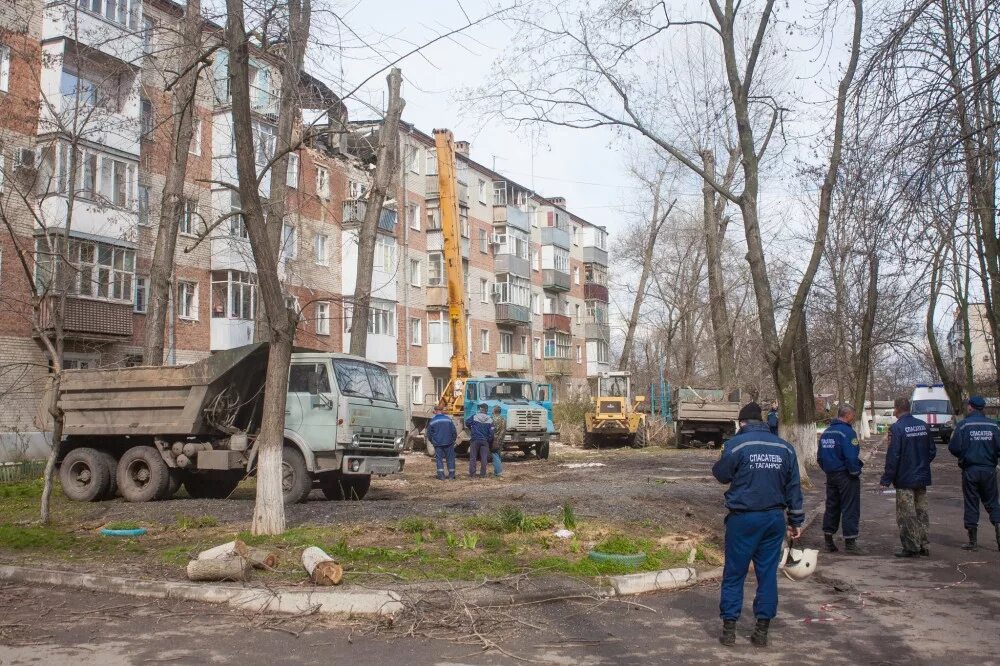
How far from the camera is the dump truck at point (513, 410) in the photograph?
25281mm

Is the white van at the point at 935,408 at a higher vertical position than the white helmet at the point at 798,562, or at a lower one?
higher

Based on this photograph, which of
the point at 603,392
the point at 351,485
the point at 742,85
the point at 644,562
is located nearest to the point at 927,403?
the point at 603,392

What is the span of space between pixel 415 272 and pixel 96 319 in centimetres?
2054

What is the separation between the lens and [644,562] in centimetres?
855

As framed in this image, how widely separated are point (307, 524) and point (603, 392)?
82.4 ft

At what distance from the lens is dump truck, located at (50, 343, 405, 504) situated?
13188 millimetres

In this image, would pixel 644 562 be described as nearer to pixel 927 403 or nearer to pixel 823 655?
pixel 823 655

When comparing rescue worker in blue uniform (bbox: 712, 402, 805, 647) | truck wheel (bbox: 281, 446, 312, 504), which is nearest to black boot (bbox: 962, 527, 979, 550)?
rescue worker in blue uniform (bbox: 712, 402, 805, 647)

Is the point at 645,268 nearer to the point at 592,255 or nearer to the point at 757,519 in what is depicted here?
the point at 592,255

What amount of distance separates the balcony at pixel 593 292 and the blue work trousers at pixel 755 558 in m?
59.8

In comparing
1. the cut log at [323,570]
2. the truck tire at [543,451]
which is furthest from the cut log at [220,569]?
the truck tire at [543,451]

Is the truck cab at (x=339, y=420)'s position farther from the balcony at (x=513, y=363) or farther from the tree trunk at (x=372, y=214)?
the balcony at (x=513, y=363)

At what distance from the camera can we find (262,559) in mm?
8188

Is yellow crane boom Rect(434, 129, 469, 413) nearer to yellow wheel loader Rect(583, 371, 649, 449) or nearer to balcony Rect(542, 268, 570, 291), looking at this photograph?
yellow wheel loader Rect(583, 371, 649, 449)
